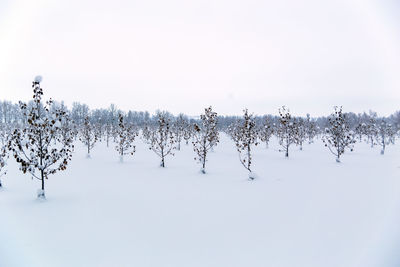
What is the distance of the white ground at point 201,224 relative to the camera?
574 cm

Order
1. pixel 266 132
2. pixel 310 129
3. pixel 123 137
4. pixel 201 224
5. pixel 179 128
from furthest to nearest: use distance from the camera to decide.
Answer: pixel 310 129
pixel 179 128
pixel 266 132
pixel 123 137
pixel 201 224

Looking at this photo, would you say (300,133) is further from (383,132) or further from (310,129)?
(383,132)

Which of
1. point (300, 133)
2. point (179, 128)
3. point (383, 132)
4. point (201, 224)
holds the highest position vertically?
point (179, 128)

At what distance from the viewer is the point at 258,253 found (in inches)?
234

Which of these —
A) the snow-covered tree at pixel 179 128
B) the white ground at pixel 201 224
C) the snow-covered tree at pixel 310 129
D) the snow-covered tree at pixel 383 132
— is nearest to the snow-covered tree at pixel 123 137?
the white ground at pixel 201 224

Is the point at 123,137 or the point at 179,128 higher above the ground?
the point at 179,128

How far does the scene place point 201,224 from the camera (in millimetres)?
7812

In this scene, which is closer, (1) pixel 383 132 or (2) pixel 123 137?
(2) pixel 123 137

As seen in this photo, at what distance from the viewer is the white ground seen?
18.8 ft

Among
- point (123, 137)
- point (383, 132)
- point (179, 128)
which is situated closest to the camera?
point (123, 137)

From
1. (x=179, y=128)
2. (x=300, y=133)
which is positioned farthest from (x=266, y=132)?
(x=179, y=128)

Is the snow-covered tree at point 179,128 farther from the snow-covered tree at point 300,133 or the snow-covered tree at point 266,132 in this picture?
the snow-covered tree at point 300,133

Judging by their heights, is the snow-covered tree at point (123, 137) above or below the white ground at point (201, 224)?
above

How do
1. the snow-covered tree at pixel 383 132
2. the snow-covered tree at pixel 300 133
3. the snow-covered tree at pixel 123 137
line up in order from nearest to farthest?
the snow-covered tree at pixel 123 137 < the snow-covered tree at pixel 383 132 < the snow-covered tree at pixel 300 133
